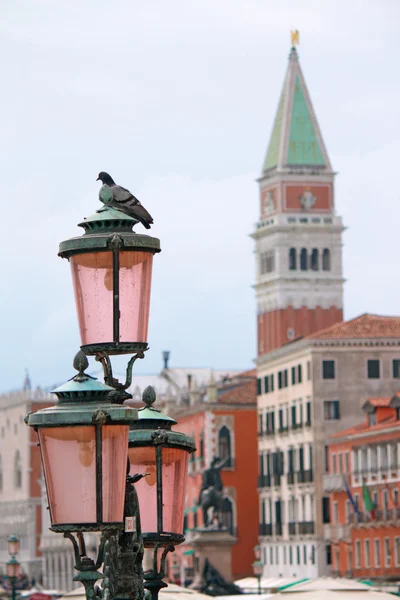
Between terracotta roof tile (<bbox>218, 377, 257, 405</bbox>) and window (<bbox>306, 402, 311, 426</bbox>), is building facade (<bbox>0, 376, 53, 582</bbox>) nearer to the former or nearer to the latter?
terracotta roof tile (<bbox>218, 377, 257, 405</bbox>)

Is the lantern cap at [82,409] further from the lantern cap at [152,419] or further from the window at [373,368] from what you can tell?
the window at [373,368]

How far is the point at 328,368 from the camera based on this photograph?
102000 mm

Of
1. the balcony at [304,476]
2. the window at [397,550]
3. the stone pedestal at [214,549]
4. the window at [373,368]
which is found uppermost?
the window at [373,368]

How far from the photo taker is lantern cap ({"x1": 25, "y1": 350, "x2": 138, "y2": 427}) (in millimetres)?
9711

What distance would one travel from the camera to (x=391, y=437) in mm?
88438

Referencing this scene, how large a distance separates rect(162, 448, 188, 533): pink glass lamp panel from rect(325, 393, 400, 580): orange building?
2865 inches

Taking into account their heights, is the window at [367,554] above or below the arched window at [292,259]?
below

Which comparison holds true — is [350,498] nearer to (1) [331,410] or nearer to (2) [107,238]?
(1) [331,410]

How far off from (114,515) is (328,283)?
126m

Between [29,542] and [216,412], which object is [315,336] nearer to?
[216,412]

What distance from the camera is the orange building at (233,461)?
378 feet

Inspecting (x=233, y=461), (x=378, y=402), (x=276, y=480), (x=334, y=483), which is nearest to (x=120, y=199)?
(x=378, y=402)

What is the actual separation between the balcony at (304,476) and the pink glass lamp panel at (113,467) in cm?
9354

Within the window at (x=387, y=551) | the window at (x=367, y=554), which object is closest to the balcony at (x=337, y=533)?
the window at (x=367, y=554)
